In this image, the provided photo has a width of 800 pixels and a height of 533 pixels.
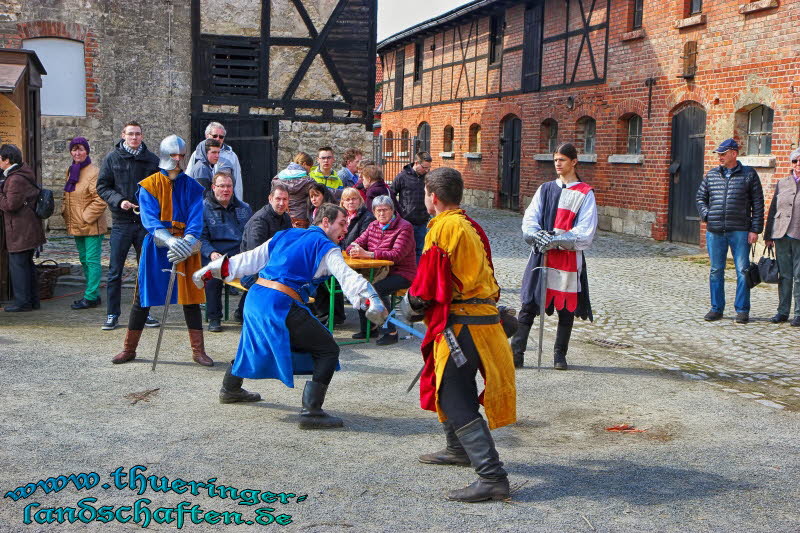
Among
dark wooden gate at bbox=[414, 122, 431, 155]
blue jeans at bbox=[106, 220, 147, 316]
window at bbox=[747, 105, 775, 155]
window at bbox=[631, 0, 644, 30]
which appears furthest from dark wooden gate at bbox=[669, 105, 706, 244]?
dark wooden gate at bbox=[414, 122, 431, 155]

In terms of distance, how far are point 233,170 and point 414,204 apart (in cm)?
209

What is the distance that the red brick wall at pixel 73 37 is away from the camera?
49.8 feet

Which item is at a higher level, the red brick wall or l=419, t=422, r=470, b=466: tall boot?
the red brick wall

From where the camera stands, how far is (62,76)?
1547cm

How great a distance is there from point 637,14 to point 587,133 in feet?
9.93

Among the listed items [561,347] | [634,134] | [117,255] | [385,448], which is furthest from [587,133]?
[385,448]

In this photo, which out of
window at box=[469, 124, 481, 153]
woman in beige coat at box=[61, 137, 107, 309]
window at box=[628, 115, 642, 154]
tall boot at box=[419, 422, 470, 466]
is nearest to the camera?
tall boot at box=[419, 422, 470, 466]

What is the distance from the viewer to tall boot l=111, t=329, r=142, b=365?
283 inches

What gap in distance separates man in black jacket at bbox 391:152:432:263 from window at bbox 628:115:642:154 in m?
8.71

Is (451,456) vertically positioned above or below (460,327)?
below

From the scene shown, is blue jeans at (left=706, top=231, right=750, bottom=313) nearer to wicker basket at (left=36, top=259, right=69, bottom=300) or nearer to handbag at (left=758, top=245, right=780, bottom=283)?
handbag at (left=758, top=245, right=780, bottom=283)

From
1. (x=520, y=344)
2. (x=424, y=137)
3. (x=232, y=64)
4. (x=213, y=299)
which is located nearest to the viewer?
(x=520, y=344)

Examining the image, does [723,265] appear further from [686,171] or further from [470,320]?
[686,171]

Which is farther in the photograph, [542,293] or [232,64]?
[232,64]
